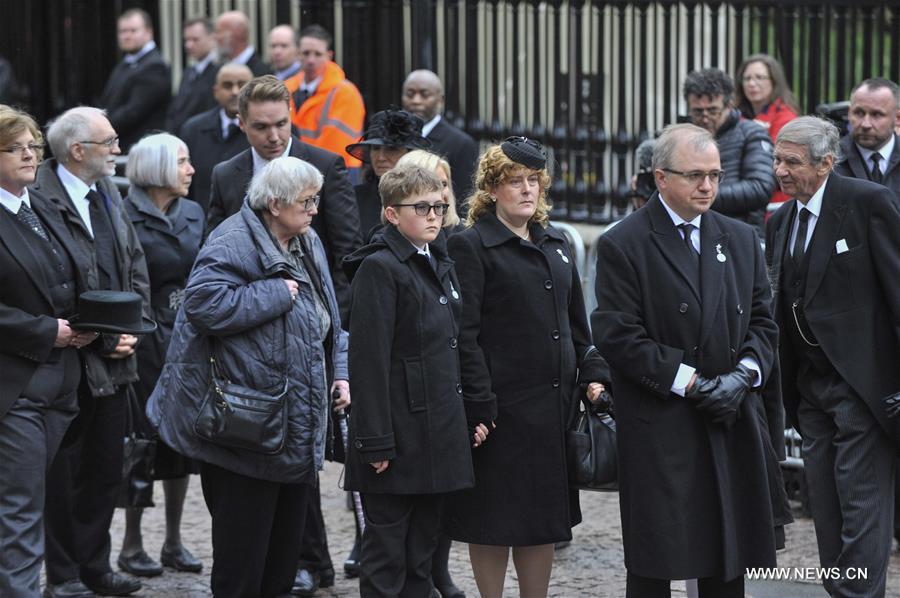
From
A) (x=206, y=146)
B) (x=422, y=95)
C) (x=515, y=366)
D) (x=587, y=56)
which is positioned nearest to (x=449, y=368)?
(x=515, y=366)

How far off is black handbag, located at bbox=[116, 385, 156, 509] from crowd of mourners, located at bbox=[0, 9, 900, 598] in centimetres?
2

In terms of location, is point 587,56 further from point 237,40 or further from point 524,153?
point 524,153

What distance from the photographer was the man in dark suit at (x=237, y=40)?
471 inches

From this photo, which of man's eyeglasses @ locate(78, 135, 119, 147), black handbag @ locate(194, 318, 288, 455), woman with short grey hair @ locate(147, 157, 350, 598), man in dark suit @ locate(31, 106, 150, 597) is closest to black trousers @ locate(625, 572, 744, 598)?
woman with short grey hair @ locate(147, 157, 350, 598)

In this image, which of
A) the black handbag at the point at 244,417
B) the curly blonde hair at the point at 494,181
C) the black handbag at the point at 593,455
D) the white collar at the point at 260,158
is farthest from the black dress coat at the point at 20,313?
the black handbag at the point at 593,455

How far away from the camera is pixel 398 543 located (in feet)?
19.4

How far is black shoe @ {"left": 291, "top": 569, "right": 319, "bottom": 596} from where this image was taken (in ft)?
22.7

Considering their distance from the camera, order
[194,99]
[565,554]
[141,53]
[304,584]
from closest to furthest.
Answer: [304,584] → [565,554] → [194,99] → [141,53]

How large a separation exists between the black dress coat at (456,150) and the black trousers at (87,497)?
2.52m

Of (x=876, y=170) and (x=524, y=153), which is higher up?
(x=524, y=153)

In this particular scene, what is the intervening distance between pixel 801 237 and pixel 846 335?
1.50 ft

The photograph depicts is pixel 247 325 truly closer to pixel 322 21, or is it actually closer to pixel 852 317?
pixel 852 317

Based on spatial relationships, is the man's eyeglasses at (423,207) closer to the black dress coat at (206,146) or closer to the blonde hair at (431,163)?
the blonde hair at (431,163)

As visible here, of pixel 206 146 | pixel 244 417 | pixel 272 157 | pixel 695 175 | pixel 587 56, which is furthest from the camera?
pixel 587 56
